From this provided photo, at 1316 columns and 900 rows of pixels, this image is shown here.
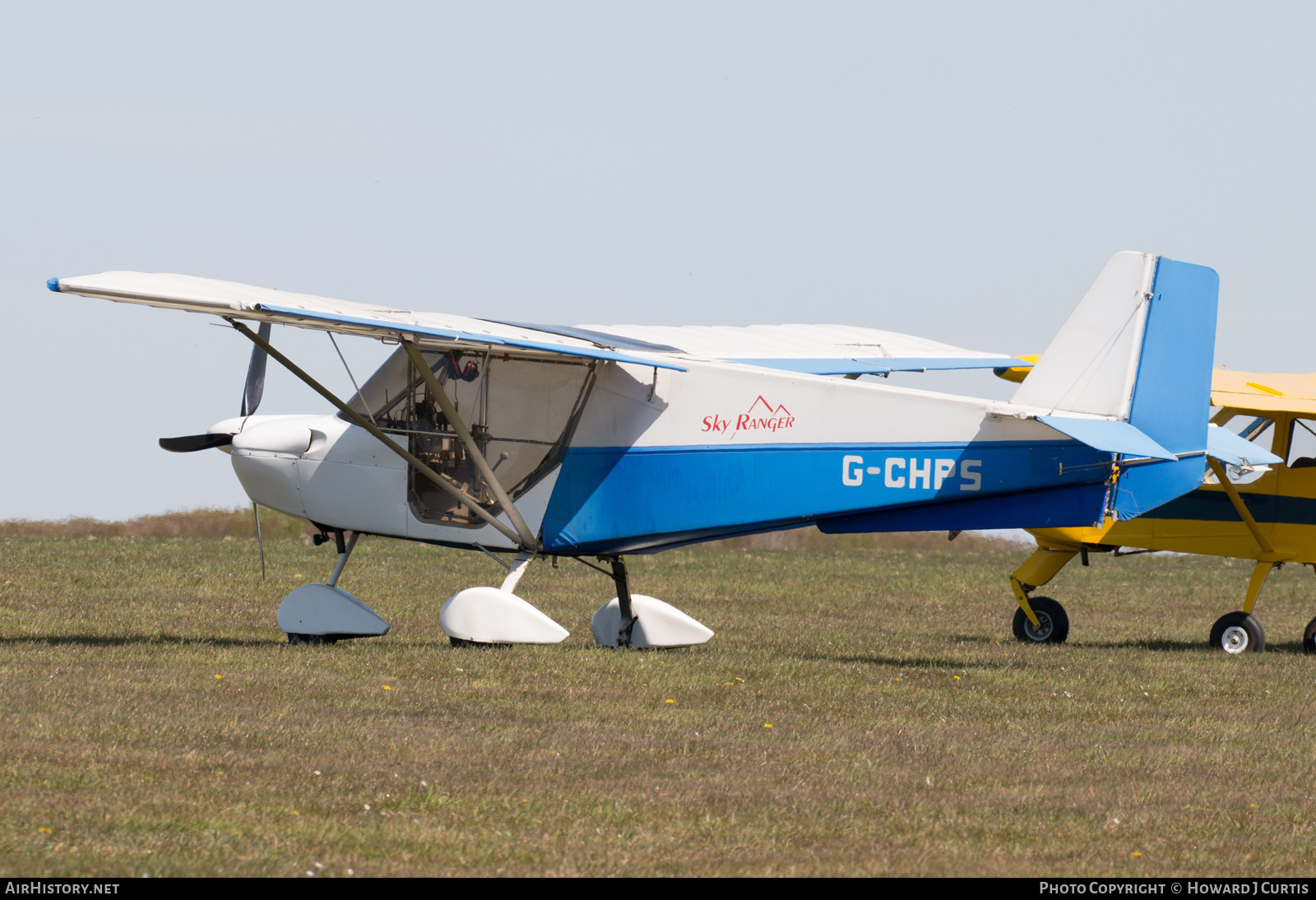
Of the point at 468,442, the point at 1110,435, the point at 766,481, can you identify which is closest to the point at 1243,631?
the point at 1110,435

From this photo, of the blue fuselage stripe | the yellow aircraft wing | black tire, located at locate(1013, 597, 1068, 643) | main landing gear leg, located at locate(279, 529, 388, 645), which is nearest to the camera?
the blue fuselage stripe

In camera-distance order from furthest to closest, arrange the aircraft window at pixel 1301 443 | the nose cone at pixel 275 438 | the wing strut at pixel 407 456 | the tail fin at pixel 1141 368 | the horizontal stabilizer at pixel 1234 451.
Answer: the aircraft window at pixel 1301 443 < the nose cone at pixel 275 438 < the horizontal stabilizer at pixel 1234 451 < the wing strut at pixel 407 456 < the tail fin at pixel 1141 368

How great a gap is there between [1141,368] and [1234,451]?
2.09 metres

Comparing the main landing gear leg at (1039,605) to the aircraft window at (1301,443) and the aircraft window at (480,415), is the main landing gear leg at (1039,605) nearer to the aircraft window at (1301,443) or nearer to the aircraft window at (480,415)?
the aircraft window at (1301,443)

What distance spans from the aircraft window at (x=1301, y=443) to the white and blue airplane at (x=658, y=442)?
7.25ft

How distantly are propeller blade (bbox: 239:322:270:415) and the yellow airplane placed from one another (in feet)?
Result: 23.0

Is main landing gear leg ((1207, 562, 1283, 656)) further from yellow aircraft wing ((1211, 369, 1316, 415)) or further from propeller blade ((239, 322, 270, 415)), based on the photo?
propeller blade ((239, 322, 270, 415))

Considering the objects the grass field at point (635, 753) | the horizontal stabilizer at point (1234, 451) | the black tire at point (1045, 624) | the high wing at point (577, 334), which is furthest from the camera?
the black tire at point (1045, 624)

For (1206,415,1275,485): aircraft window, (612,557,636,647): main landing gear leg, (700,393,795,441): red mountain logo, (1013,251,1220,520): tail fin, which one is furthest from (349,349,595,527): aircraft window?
(1206,415,1275,485): aircraft window

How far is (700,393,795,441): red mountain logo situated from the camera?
1053cm

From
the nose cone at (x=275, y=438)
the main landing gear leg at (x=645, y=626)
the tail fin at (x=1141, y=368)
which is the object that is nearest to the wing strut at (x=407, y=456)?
the nose cone at (x=275, y=438)

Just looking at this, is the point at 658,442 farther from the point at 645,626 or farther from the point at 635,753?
the point at 635,753

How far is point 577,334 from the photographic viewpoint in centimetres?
1167

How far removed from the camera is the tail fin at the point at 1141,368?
10320 mm
